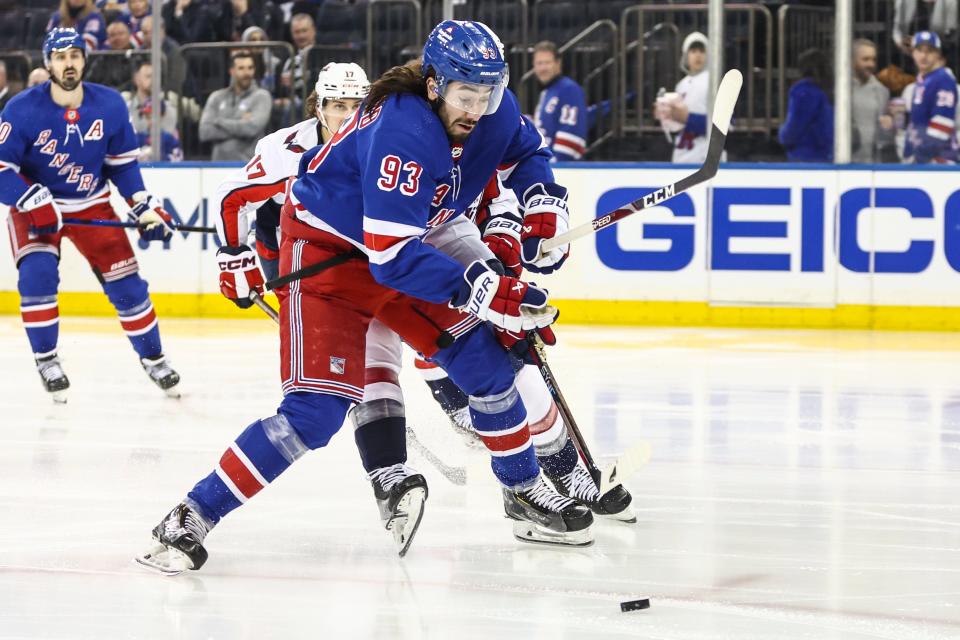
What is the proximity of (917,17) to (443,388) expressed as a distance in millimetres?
4286

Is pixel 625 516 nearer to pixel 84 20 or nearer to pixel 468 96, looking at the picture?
pixel 468 96

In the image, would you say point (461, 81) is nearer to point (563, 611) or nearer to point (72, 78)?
point (563, 611)

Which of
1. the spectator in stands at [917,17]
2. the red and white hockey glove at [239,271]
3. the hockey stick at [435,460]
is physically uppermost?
the spectator in stands at [917,17]

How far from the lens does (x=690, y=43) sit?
7.77 metres

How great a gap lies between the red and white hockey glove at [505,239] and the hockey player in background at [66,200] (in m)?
2.35

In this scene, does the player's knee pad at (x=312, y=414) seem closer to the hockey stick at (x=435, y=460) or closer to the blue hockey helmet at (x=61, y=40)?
the hockey stick at (x=435, y=460)

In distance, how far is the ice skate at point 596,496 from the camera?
331 centimetres

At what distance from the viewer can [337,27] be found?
28.0 ft

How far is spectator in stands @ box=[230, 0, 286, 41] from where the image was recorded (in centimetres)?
867

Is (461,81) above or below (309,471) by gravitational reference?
above

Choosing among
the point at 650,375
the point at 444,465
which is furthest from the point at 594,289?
the point at 444,465

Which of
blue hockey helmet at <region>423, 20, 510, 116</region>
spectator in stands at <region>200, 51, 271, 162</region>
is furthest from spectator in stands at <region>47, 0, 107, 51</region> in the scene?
blue hockey helmet at <region>423, 20, 510, 116</region>

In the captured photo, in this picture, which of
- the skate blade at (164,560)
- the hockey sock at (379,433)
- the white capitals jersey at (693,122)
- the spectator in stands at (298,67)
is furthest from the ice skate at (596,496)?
the spectator in stands at (298,67)

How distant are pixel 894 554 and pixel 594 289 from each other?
16.1 ft
